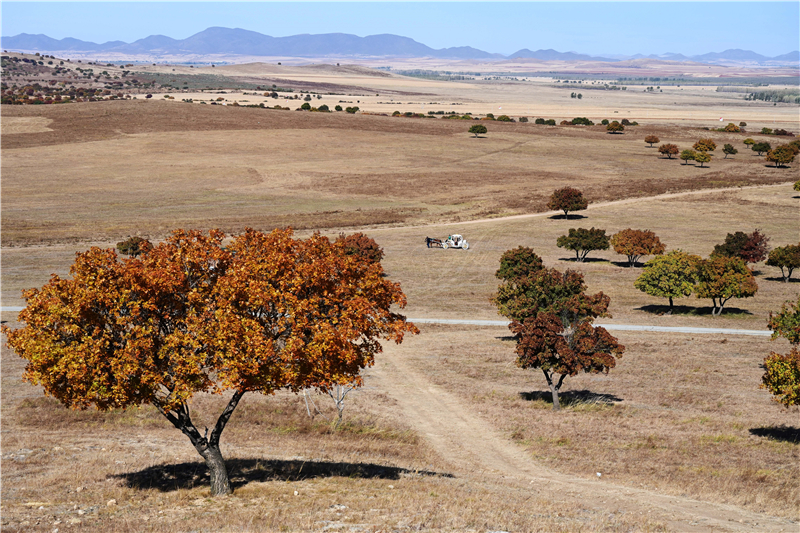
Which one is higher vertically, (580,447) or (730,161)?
(730,161)

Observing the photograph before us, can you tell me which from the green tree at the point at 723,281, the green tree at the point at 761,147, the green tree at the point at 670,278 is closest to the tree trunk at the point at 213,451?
the green tree at the point at 670,278

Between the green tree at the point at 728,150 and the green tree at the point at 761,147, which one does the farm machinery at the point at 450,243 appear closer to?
the green tree at the point at 728,150

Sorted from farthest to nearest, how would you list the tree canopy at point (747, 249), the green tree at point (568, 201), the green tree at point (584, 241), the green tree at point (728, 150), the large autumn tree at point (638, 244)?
the green tree at point (728, 150)
the green tree at point (568, 201)
the green tree at point (584, 241)
the large autumn tree at point (638, 244)
the tree canopy at point (747, 249)

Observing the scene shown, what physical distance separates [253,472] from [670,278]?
47.6m

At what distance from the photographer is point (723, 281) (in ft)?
198

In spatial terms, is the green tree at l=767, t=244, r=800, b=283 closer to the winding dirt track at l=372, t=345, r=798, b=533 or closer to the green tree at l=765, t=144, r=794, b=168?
the winding dirt track at l=372, t=345, r=798, b=533

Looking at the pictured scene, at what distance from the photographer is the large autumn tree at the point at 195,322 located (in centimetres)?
1911

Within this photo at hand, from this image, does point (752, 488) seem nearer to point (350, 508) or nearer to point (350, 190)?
point (350, 508)

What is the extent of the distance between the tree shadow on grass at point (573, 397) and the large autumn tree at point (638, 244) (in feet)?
114

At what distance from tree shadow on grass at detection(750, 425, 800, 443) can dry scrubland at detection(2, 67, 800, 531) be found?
0.13 metres

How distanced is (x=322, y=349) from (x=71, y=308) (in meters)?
6.90

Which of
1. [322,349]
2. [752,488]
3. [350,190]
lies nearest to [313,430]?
[322,349]

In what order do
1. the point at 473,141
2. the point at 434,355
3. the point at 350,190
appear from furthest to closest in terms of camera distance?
the point at 473,141
the point at 350,190
the point at 434,355

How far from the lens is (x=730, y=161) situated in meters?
149
